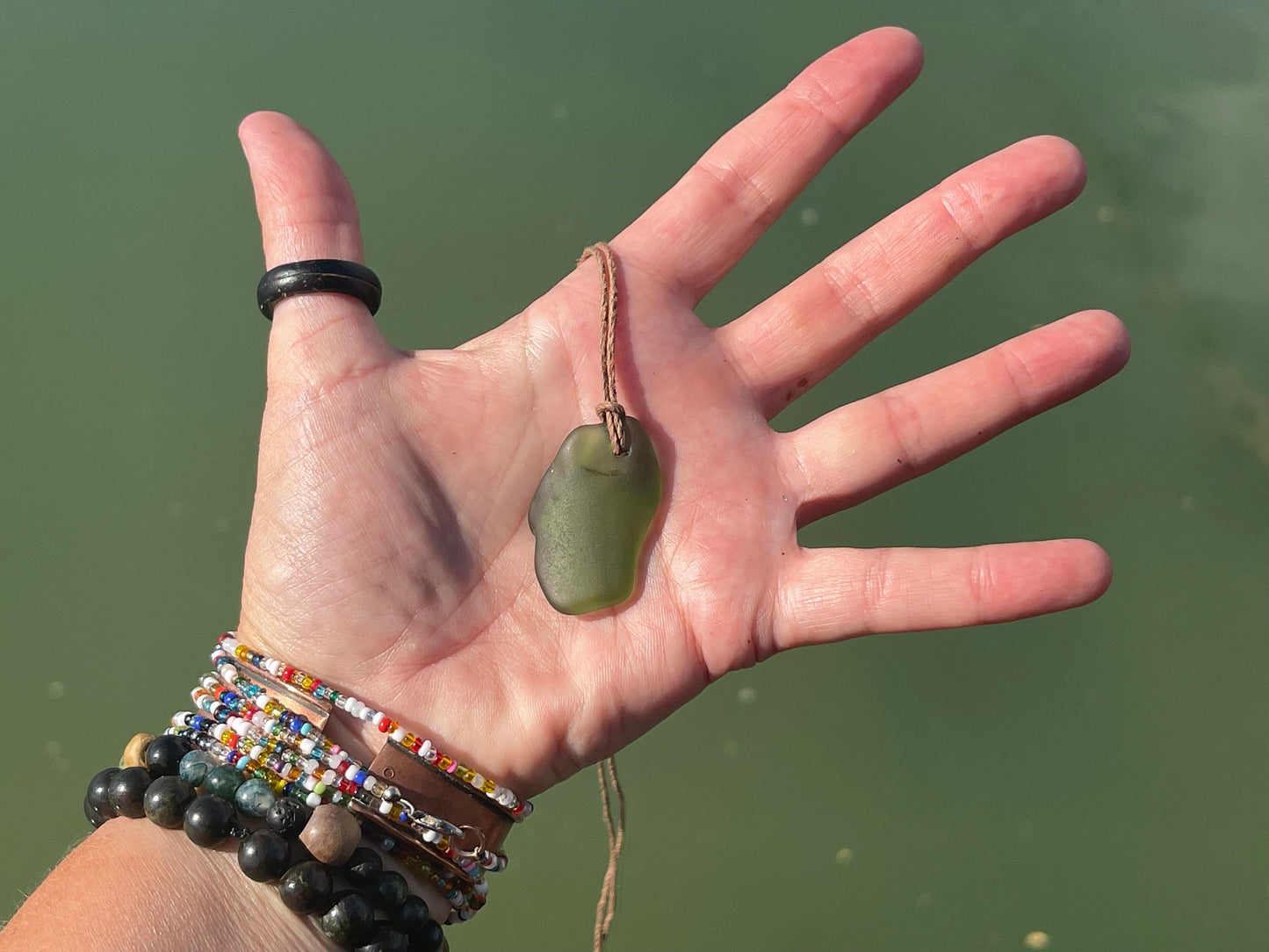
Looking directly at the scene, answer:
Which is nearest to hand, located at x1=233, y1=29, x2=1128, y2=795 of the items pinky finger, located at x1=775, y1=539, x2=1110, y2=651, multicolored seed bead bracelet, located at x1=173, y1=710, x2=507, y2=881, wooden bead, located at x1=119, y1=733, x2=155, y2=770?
pinky finger, located at x1=775, y1=539, x2=1110, y2=651

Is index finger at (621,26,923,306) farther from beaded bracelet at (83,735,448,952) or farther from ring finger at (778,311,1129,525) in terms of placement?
beaded bracelet at (83,735,448,952)

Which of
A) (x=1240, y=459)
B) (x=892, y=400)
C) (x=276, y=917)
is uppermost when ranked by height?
(x=892, y=400)

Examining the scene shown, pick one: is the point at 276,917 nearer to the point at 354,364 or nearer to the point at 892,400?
the point at 354,364

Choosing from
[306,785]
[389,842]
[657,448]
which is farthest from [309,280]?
[389,842]

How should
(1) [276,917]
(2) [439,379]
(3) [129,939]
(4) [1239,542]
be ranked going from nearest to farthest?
1. (3) [129,939]
2. (1) [276,917]
3. (2) [439,379]
4. (4) [1239,542]

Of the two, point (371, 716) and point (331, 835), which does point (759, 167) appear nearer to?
point (371, 716)

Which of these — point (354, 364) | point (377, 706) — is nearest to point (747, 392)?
point (354, 364)
